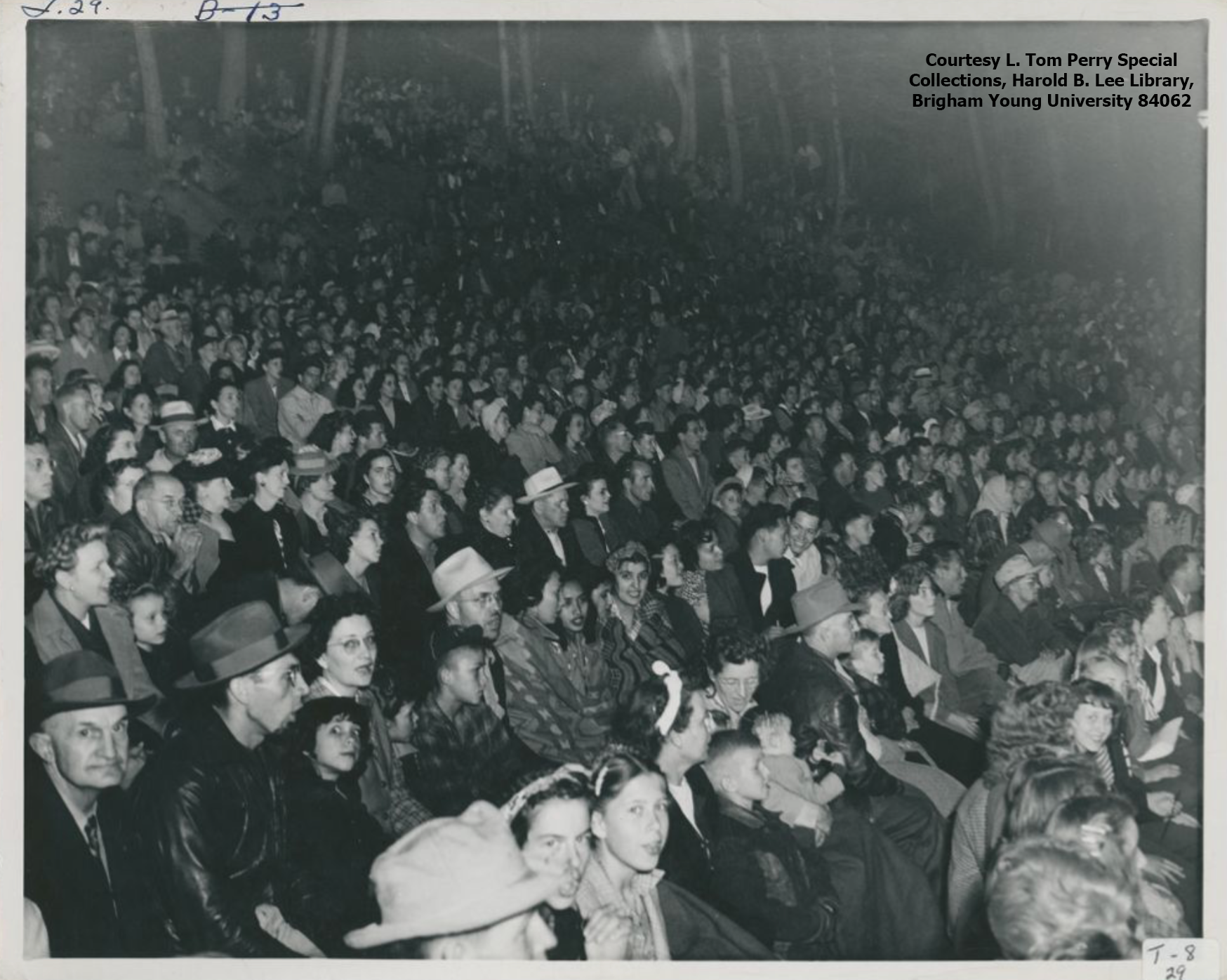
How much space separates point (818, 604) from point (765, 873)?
1.02 metres

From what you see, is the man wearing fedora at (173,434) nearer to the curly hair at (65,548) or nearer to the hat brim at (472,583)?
the curly hair at (65,548)

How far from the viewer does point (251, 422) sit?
5430 millimetres

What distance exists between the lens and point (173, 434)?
5.39 meters

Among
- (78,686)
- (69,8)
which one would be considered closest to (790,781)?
(78,686)

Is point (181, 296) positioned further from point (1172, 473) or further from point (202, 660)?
point (1172, 473)

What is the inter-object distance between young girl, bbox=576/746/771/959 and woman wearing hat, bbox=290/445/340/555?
139 centimetres

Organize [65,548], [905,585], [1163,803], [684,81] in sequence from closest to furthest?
[65,548], [1163,803], [684,81], [905,585]

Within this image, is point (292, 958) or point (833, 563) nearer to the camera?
point (292, 958)

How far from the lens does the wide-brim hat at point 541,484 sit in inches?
217

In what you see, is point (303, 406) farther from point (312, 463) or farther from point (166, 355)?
point (166, 355)

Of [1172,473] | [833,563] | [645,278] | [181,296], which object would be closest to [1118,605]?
[1172,473]

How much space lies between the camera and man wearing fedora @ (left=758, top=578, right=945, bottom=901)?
537 centimetres

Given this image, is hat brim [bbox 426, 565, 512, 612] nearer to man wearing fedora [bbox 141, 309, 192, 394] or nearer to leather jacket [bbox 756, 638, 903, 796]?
leather jacket [bbox 756, 638, 903, 796]

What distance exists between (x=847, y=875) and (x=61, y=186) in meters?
3.84
